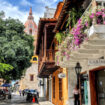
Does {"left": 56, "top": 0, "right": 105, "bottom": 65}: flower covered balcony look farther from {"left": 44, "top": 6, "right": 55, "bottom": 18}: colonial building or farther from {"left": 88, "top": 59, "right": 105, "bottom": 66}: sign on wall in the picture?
{"left": 44, "top": 6, "right": 55, "bottom": 18}: colonial building

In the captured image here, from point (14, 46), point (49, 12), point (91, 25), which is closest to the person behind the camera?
point (91, 25)

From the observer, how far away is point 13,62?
1953 cm

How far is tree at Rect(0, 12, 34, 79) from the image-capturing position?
766 inches

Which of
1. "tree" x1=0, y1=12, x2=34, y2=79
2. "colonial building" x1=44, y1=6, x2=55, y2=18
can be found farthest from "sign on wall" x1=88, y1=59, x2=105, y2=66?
"colonial building" x1=44, y1=6, x2=55, y2=18

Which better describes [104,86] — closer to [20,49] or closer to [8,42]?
[20,49]

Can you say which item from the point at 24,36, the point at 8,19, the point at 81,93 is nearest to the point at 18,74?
the point at 24,36

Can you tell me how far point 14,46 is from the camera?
19.7 metres

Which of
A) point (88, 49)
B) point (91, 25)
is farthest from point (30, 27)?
point (91, 25)

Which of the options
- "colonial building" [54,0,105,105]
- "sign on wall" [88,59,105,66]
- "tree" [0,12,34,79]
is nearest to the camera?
"colonial building" [54,0,105,105]

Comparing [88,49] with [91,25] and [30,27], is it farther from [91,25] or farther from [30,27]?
[30,27]

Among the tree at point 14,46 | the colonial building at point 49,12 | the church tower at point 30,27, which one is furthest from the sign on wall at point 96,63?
the church tower at point 30,27

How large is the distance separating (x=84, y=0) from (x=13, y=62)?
1284 centimetres

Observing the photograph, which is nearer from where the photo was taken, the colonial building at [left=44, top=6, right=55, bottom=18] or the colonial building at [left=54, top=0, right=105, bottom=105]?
the colonial building at [left=54, top=0, right=105, bottom=105]

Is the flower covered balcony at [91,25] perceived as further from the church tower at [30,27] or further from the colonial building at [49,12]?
the church tower at [30,27]
